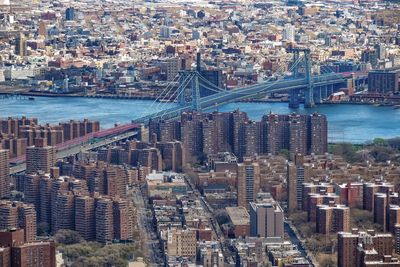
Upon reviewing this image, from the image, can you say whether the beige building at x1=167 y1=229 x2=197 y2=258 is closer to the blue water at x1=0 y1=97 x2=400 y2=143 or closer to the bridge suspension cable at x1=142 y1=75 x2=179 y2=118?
the blue water at x1=0 y1=97 x2=400 y2=143

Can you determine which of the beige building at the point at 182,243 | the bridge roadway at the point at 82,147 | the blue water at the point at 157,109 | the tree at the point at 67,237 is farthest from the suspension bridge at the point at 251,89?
the beige building at the point at 182,243

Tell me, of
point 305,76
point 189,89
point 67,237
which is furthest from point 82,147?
point 305,76

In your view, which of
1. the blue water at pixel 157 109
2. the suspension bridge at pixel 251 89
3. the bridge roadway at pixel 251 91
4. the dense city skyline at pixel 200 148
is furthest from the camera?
the suspension bridge at pixel 251 89

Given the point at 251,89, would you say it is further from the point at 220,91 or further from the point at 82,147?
the point at 82,147

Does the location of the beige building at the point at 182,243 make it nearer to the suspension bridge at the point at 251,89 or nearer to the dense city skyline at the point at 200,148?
the dense city skyline at the point at 200,148

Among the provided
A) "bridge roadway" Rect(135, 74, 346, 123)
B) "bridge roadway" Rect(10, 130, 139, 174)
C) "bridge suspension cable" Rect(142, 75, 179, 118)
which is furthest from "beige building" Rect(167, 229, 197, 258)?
"bridge suspension cable" Rect(142, 75, 179, 118)

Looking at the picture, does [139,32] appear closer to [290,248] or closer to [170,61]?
[170,61]
